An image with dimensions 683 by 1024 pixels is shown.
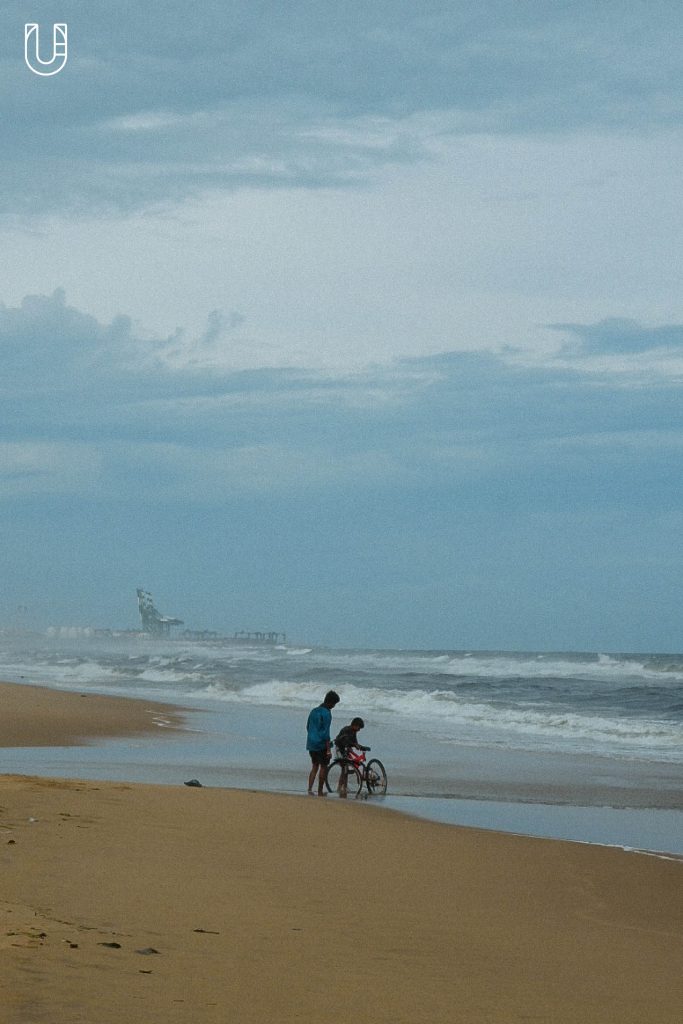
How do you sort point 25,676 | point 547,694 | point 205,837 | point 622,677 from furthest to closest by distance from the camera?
point 622,677
point 25,676
point 547,694
point 205,837

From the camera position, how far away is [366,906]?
8.41m

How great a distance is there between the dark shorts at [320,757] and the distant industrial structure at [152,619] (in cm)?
16956

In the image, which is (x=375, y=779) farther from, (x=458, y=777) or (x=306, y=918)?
(x=306, y=918)

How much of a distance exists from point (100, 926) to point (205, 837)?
471 centimetres

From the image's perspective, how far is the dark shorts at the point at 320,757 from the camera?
54.6 ft

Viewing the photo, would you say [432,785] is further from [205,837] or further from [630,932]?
[630,932]

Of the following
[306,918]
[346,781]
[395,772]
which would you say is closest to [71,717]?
[395,772]

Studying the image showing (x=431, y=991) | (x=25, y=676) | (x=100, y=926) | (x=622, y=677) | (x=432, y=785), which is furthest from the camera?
(x=622, y=677)

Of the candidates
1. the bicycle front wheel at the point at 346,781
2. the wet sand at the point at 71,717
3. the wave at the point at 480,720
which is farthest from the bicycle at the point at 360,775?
the wave at the point at 480,720

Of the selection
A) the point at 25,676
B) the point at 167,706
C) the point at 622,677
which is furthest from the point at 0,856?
the point at 622,677

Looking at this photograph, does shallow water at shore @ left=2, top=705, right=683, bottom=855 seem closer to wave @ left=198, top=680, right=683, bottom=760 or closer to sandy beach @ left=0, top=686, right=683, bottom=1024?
sandy beach @ left=0, top=686, right=683, bottom=1024

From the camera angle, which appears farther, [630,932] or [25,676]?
[25,676]

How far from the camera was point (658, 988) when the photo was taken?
6656 millimetres

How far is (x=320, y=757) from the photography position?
16688 millimetres
